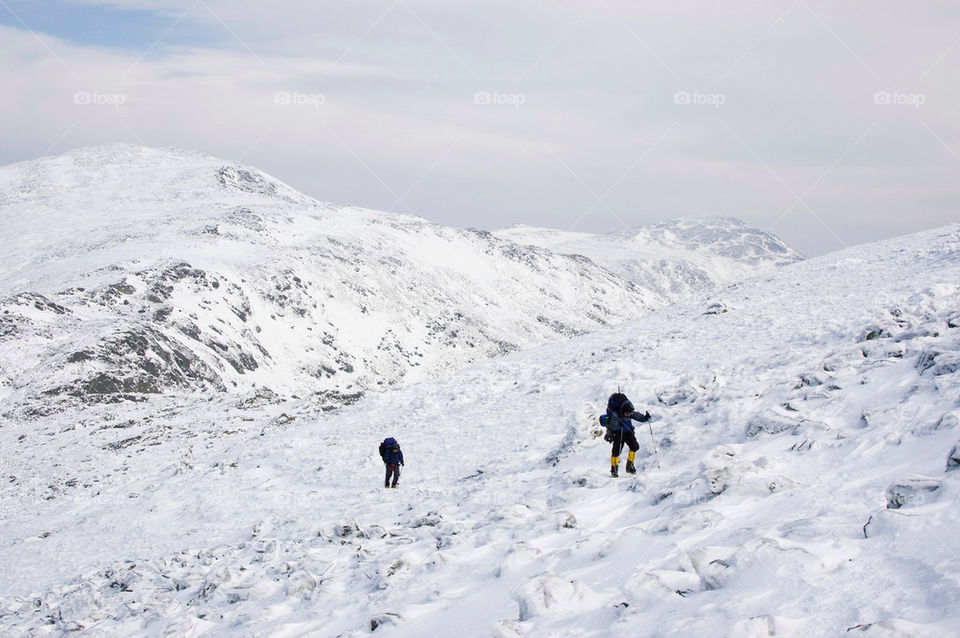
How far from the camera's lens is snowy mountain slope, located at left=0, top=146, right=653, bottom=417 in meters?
48.9

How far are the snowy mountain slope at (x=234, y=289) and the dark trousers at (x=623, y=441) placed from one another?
866 inches

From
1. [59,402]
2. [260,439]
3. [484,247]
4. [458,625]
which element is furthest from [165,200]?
[458,625]

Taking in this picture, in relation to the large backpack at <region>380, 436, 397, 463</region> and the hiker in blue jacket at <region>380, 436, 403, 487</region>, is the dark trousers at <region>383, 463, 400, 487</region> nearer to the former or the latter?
the hiker in blue jacket at <region>380, 436, 403, 487</region>

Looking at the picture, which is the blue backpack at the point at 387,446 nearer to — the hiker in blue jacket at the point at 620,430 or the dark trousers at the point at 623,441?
the hiker in blue jacket at the point at 620,430

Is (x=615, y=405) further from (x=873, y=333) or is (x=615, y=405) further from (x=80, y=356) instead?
(x=80, y=356)

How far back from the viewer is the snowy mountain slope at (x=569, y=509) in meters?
6.54

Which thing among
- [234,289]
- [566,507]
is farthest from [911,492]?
[234,289]

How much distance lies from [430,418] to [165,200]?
124654mm

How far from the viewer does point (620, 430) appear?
12.9 metres

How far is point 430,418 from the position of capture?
2502cm

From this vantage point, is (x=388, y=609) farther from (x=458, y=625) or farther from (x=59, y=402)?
(x=59, y=402)

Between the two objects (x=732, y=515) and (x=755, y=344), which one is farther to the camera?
(x=755, y=344)

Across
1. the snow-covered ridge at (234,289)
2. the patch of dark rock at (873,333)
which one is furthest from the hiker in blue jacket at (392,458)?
the snow-covered ridge at (234,289)

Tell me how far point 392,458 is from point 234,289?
218 feet
